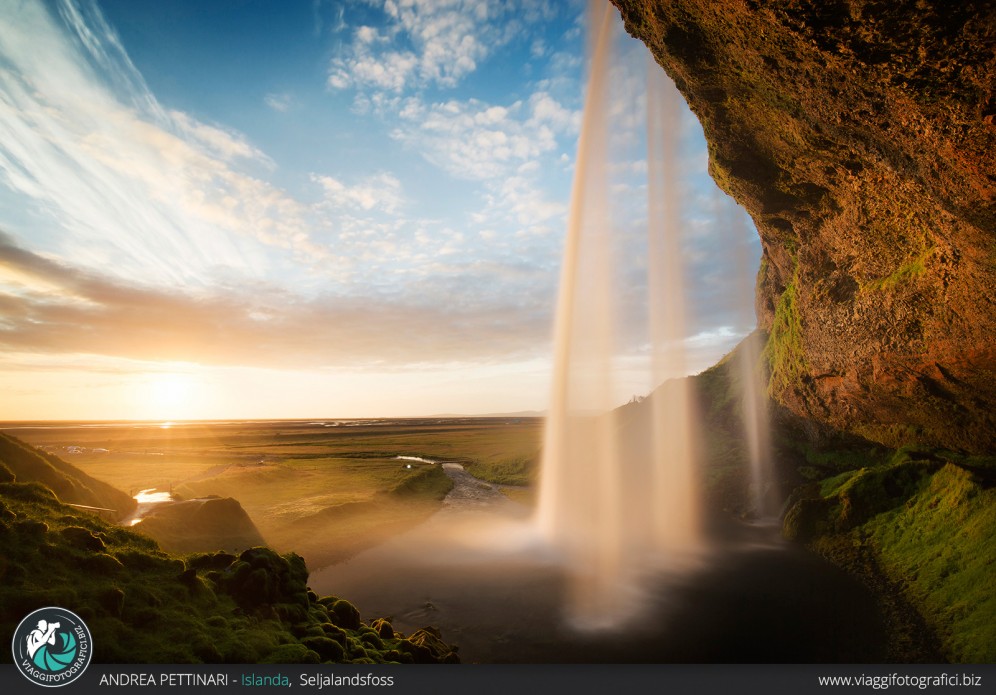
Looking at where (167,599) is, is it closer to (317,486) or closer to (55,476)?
(55,476)

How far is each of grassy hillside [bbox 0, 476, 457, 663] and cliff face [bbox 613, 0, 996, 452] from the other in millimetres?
18545

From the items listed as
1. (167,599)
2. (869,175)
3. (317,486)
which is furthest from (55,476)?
(869,175)

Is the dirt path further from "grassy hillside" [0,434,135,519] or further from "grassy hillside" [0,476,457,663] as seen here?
"grassy hillside" [0,476,457,663]

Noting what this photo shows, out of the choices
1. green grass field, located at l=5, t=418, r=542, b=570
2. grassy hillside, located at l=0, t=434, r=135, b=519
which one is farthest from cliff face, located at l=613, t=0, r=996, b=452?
green grass field, located at l=5, t=418, r=542, b=570

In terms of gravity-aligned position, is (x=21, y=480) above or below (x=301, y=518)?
above

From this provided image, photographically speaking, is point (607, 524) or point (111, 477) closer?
point (607, 524)

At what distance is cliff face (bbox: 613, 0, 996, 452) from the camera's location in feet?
29.7

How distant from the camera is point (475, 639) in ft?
43.2

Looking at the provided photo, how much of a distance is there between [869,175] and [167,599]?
2507cm

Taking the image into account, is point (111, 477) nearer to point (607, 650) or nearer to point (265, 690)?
point (265, 690)

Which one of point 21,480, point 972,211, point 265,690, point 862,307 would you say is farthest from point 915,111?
point 21,480

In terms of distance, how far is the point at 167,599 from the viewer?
31.1ft

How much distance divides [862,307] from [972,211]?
833cm

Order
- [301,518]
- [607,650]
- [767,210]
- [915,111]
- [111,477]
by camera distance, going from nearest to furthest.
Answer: [915,111]
[607,650]
[767,210]
[301,518]
[111,477]
